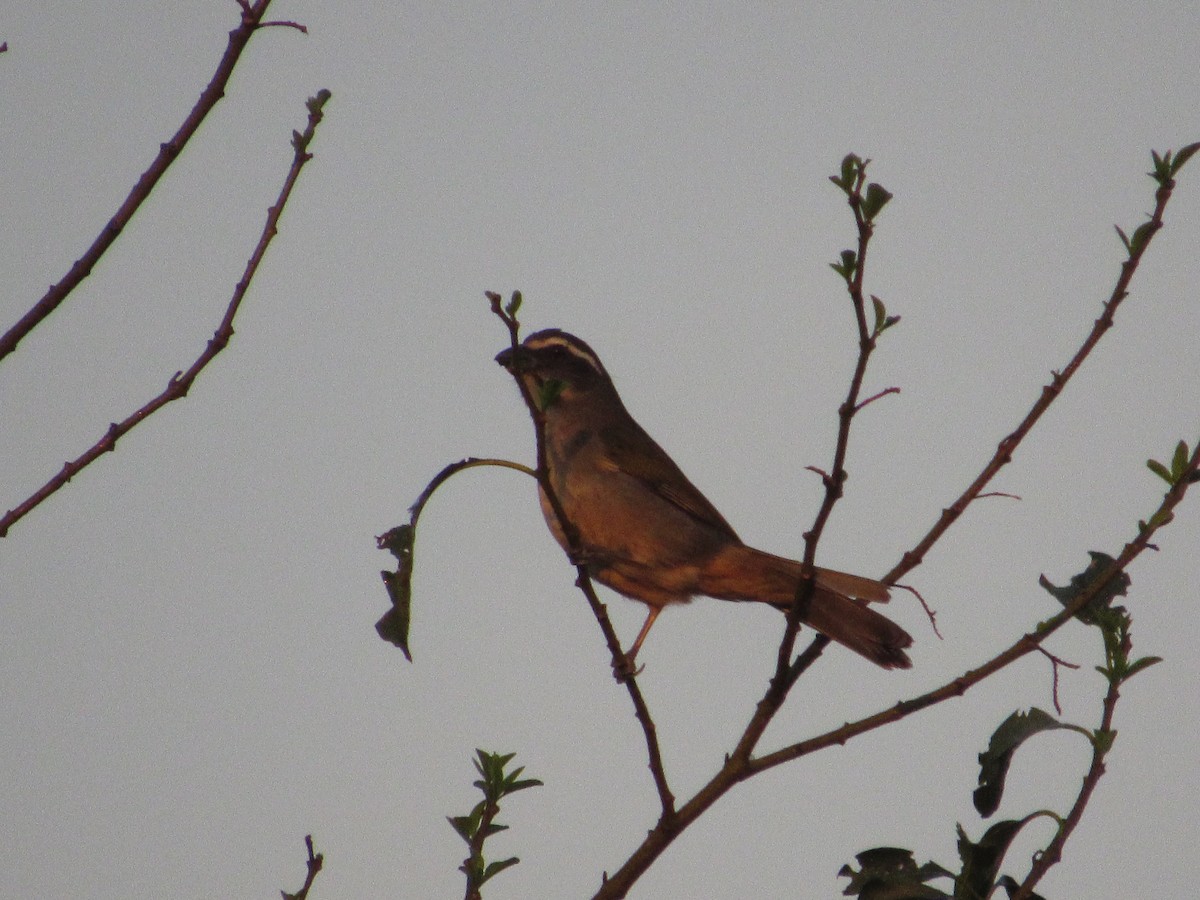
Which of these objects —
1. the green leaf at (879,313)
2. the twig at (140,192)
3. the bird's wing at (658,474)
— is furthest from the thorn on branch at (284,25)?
the bird's wing at (658,474)

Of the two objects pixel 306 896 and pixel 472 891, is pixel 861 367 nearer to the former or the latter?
pixel 472 891

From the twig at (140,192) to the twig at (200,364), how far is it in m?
0.29

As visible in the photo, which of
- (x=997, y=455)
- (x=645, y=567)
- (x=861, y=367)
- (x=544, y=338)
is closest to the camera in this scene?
(x=861, y=367)

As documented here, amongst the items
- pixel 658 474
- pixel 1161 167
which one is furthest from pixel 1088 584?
pixel 658 474

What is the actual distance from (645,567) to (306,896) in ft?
9.39

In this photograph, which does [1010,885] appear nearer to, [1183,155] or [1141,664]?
[1141,664]

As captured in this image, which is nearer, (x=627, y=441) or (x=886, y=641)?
(x=886, y=641)

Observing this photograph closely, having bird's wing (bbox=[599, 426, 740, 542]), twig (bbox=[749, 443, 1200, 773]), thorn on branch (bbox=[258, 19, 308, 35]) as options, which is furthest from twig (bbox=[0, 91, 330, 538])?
bird's wing (bbox=[599, 426, 740, 542])

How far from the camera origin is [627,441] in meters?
6.79

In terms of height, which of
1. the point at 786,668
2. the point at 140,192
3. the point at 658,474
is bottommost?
the point at 786,668

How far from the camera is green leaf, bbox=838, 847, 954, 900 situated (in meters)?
3.30

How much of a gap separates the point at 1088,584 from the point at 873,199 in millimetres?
1269

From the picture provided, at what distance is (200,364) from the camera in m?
2.88

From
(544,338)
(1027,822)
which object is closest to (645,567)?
(544,338)
